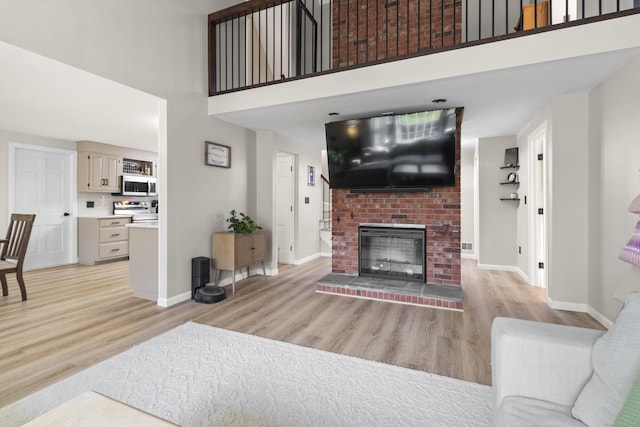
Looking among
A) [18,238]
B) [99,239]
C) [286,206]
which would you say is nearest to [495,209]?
[286,206]

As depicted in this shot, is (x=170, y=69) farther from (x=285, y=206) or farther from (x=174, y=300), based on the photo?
(x=285, y=206)

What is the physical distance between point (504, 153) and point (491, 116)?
1.40m

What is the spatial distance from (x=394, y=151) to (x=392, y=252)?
1.34m

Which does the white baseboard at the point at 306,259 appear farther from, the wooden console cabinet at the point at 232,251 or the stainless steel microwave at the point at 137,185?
the stainless steel microwave at the point at 137,185

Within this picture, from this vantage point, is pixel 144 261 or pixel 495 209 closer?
pixel 144 261

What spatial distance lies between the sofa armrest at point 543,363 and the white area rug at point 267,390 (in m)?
0.57

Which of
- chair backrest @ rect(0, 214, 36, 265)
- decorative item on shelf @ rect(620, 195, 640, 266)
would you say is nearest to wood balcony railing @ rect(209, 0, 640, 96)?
decorative item on shelf @ rect(620, 195, 640, 266)

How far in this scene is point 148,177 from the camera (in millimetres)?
6770

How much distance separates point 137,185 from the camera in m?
6.49

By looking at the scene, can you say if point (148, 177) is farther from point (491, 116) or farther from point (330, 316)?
point (491, 116)

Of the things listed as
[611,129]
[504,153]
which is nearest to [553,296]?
[611,129]

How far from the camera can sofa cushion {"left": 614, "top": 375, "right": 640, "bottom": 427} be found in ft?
2.57

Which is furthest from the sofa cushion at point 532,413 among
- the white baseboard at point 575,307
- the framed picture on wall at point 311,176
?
the framed picture on wall at point 311,176

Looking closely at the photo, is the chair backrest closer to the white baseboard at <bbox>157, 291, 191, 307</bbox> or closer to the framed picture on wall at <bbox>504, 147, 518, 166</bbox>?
the white baseboard at <bbox>157, 291, 191, 307</bbox>
